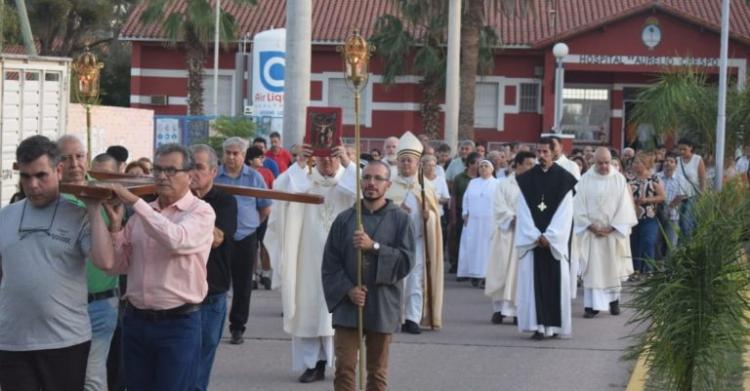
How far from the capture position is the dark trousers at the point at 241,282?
42.0 feet

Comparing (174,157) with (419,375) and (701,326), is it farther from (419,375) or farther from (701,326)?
(419,375)

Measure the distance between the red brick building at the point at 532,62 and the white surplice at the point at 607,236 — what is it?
29.3m

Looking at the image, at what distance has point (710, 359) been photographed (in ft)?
28.1

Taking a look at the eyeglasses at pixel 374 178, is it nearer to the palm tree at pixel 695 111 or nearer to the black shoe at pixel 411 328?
the black shoe at pixel 411 328

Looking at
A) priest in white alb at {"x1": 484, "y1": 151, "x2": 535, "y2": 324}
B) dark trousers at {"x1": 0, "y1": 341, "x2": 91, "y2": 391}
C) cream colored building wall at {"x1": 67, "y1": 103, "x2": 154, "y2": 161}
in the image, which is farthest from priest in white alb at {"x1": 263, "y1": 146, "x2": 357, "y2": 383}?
cream colored building wall at {"x1": 67, "y1": 103, "x2": 154, "y2": 161}

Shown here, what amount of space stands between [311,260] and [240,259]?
53.2 inches

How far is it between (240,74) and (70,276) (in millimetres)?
32897

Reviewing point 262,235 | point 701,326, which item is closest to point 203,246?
point 701,326

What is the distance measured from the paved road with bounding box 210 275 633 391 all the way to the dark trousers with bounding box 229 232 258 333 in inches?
9.2

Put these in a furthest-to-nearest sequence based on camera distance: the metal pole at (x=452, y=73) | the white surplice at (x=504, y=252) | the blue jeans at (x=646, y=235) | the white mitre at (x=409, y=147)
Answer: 1. the metal pole at (x=452, y=73)
2. the blue jeans at (x=646, y=235)
3. the white surplice at (x=504, y=252)
4. the white mitre at (x=409, y=147)

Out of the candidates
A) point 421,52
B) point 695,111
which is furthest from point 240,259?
point 421,52

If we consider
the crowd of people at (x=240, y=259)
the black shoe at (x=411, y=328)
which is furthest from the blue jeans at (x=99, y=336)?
the black shoe at (x=411, y=328)

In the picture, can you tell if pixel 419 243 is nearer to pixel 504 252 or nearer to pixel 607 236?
pixel 504 252

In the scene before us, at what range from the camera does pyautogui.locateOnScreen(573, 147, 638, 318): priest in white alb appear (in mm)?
16062
